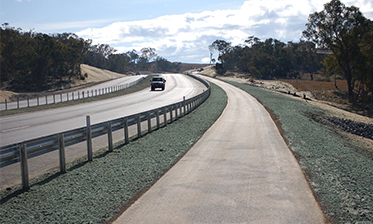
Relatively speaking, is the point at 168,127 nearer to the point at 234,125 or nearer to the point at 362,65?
the point at 234,125

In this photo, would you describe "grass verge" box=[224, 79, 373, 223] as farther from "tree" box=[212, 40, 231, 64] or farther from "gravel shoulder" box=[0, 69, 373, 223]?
"tree" box=[212, 40, 231, 64]

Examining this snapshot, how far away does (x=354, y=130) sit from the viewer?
88.8 feet

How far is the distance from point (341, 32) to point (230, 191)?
191ft

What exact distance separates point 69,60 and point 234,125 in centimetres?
8151

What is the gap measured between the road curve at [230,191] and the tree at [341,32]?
5186 cm

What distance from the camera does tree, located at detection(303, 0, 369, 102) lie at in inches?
2281

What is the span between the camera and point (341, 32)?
59.1 metres

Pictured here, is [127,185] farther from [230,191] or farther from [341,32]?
[341,32]

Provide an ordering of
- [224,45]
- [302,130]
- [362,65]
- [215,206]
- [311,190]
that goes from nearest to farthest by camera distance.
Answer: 1. [215,206]
2. [311,190]
3. [302,130]
4. [362,65]
5. [224,45]

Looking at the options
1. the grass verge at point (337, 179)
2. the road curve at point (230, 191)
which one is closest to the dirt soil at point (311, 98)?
the grass verge at point (337, 179)

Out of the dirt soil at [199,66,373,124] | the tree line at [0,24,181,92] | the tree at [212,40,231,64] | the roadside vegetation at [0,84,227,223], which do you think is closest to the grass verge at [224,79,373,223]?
the roadside vegetation at [0,84,227,223]

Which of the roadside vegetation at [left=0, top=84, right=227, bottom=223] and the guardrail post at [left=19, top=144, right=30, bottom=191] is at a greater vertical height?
the guardrail post at [left=19, top=144, right=30, bottom=191]

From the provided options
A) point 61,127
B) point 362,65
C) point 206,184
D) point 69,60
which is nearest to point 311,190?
point 206,184

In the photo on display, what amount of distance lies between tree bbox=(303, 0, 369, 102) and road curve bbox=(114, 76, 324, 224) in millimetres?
51863
